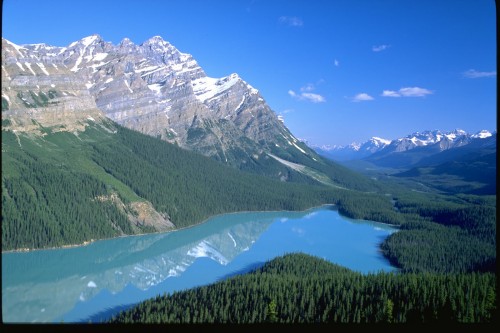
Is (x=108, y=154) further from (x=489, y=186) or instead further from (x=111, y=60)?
(x=489, y=186)

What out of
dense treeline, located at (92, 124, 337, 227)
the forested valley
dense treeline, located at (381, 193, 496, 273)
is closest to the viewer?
the forested valley

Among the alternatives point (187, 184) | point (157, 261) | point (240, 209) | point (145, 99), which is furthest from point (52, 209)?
point (145, 99)

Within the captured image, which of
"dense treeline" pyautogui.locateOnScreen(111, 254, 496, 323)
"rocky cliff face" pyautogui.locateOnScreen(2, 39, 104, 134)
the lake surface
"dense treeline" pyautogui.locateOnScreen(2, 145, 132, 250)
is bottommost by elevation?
the lake surface

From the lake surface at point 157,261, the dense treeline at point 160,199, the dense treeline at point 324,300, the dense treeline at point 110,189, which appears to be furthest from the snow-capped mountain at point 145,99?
the dense treeline at point 324,300

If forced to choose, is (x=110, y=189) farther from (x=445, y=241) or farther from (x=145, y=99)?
(x=145, y=99)

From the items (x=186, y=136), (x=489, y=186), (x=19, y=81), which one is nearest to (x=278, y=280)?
(x=19, y=81)

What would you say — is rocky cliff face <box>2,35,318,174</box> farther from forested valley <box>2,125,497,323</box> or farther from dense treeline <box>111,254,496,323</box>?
dense treeline <box>111,254,496,323</box>

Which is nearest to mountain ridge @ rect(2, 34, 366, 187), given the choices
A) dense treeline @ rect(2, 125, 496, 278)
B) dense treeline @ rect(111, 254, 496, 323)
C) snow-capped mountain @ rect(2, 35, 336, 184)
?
snow-capped mountain @ rect(2, 35, 336, 184)
